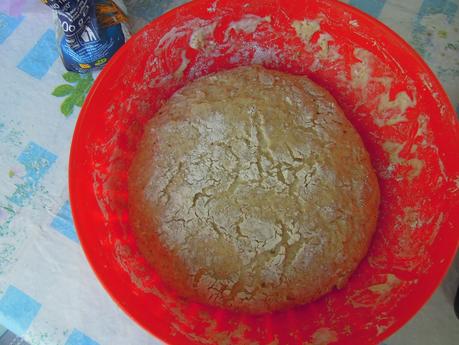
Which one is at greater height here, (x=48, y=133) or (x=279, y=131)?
(x=279, y=131)

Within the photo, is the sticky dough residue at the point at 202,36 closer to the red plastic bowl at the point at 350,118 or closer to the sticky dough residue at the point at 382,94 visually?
the red plastic bowl at the point at 350,118

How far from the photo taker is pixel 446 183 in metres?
0.89

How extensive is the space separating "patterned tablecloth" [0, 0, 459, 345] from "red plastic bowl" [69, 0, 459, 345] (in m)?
0.17

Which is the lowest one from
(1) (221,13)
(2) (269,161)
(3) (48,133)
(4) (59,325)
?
(4) (59,325)

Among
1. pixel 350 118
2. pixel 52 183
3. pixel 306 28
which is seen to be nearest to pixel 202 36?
pixel 306 28

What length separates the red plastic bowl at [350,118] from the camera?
86 centimetres

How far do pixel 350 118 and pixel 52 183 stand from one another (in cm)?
78

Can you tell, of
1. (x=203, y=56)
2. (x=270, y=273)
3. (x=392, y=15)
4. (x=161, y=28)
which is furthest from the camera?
(x=392, y=15)

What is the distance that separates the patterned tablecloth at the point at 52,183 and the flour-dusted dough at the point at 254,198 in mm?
214

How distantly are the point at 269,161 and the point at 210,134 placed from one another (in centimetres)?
15

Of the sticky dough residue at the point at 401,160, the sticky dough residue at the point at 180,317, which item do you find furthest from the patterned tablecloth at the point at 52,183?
the sticky dough residue at the point at 401,160

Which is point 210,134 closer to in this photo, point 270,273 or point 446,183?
point 270,273

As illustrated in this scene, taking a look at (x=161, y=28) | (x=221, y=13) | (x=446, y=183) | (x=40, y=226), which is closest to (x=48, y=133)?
(x=40, y=226)

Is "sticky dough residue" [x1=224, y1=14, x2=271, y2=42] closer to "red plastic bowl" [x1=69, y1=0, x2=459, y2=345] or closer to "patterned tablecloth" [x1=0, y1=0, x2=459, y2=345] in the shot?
"red plastic bowl" [x1=69, y1=0, x2=459, y2=345]
